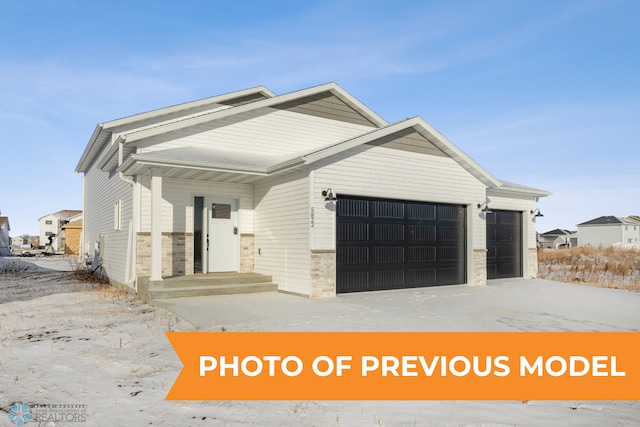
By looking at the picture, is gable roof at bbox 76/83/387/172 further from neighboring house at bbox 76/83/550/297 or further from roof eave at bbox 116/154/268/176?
roof eave at bbox 116/154/268/176

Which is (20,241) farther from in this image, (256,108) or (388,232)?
(388,232)

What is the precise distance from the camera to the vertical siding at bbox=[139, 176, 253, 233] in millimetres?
11009

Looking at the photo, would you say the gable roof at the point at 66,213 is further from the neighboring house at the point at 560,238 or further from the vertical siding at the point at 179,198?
the neighboring house at the point at 560,238

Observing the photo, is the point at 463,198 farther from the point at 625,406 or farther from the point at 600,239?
the point at 600,239

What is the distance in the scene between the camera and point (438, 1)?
32.8 ft

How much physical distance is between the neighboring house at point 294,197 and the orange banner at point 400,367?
15.4 feet

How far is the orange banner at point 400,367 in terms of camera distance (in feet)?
13.8

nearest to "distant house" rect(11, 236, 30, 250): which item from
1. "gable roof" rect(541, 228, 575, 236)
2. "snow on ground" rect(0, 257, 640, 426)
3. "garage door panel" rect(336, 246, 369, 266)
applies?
"snow on ground" rect(0, 257, 640, 426)

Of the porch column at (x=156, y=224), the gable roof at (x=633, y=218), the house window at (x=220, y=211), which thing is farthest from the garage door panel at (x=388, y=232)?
the gable roof at (x=633, y=218)

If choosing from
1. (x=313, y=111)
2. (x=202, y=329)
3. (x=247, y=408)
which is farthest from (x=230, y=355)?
(x=313, y=111)

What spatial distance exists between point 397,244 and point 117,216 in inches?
325

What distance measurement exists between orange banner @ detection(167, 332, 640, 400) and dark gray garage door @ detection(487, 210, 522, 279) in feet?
29.6

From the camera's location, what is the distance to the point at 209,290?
1041cm

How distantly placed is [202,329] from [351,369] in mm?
2966
